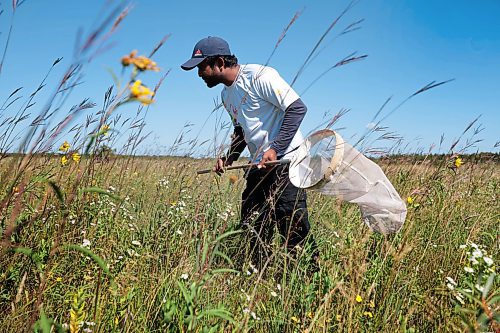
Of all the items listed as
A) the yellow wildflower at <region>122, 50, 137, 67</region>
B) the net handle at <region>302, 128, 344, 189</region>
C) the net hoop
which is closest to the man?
the net hoop

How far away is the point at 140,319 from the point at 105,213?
1.03m

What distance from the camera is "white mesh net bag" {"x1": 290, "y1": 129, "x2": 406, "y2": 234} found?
2.57 metres

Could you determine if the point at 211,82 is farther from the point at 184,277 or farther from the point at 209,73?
the point at 184,277

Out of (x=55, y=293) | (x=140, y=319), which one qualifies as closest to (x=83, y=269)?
(x=55, y=293)

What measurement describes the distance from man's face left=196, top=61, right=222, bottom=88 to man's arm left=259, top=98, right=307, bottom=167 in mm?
666

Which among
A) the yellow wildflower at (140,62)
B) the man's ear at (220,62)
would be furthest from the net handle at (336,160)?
the yellow wildflower at (140,62)

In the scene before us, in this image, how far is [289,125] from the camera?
2.99 m

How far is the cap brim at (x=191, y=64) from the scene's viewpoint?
10.2 feet

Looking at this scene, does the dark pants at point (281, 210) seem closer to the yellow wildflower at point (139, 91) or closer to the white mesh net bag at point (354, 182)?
the white mesh net bag at point (354, 182)

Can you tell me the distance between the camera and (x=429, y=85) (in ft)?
6.17

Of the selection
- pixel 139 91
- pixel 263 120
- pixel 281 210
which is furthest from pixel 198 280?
pixel 263 120

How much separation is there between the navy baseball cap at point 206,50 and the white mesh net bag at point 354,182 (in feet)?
3.22

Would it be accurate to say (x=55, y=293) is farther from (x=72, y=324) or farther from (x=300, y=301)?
(x=300, y=301)

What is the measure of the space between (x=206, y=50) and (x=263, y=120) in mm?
684
